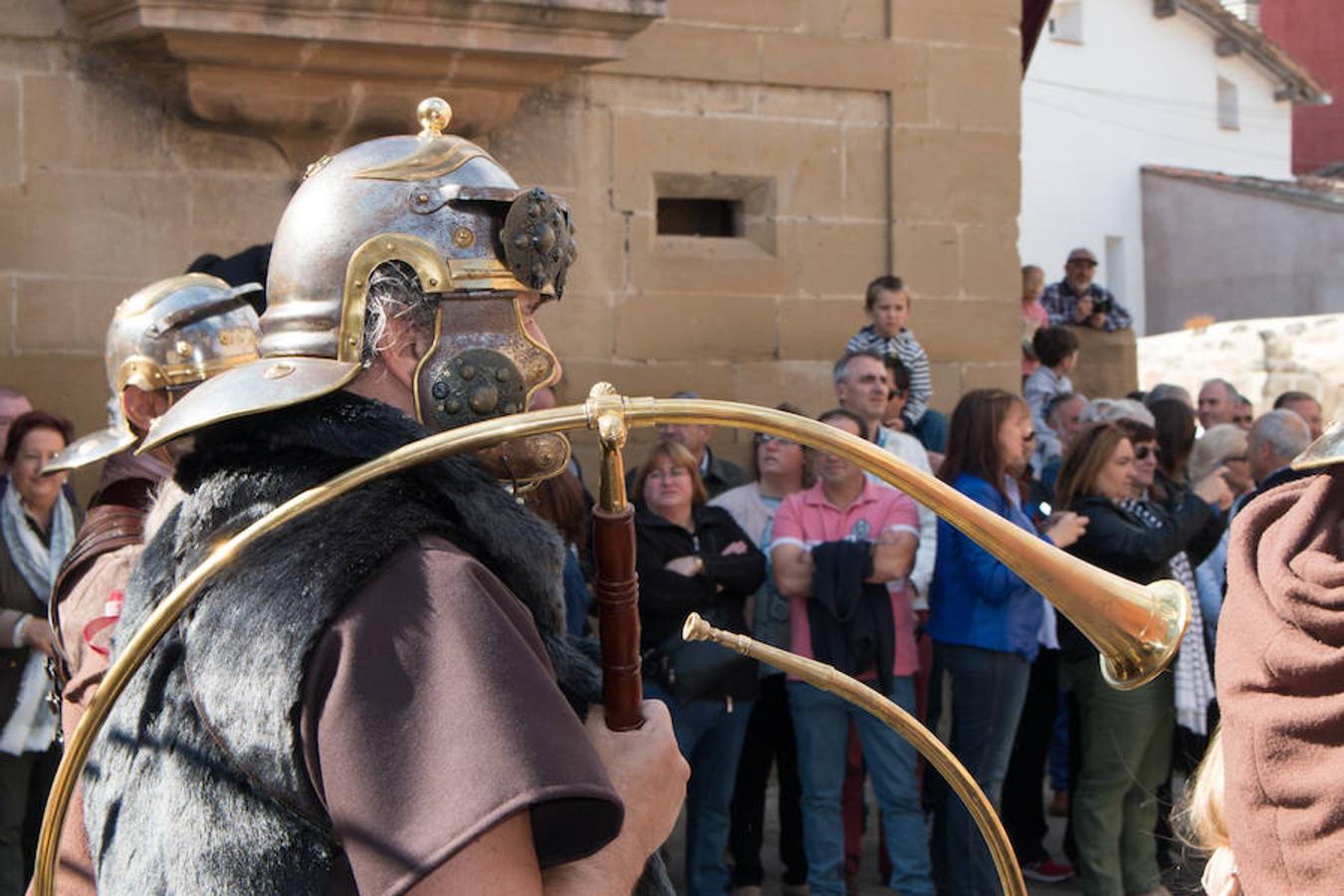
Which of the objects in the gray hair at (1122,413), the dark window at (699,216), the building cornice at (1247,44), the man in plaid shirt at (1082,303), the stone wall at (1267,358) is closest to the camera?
the gray hair at (1122,413)

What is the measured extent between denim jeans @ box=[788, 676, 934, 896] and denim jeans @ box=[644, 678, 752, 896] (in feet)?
0.86

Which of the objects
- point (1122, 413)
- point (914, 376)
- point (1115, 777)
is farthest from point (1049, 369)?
point (1115, 777)

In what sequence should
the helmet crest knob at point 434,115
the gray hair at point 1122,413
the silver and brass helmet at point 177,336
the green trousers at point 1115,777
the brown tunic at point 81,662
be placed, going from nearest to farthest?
the helmet crest knob at point 434,115 < the brown tunic at point 81,662 < the silver and brass helmet at point 177,336 < the green trousers at point 1115,777 < the gray hair at point 1122,413

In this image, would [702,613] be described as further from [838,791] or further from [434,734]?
[434,734]

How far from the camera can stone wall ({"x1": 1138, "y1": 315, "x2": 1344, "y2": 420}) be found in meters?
16.6

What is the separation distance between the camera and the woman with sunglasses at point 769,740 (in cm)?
661

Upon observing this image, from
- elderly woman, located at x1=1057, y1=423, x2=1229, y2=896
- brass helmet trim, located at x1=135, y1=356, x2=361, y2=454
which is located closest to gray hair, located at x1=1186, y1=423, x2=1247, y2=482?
elderly woman, located at x1=1057, y1=423, x2=1229, y2=896

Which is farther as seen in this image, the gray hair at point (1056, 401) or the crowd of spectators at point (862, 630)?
the gray hair at point (1056, 401)

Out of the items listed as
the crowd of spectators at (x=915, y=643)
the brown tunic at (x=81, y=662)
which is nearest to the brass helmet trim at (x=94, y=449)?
the brown tunic at (x=81, y=662)

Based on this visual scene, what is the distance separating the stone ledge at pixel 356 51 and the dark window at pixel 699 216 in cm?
107

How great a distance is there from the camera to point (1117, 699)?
635 cm

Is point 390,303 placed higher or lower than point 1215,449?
higher

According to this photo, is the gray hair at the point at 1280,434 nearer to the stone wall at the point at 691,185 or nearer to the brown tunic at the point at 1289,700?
the stone wall at the point at 691,185

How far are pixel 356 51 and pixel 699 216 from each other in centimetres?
209
